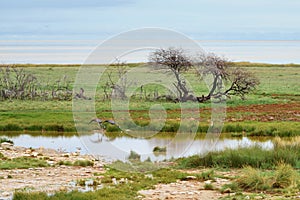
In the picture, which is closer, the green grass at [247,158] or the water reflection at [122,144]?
the green grass at [247,158]

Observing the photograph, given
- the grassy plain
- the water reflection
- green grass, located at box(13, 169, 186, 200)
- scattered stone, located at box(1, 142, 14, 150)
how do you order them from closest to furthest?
1. green grass, located at box(13, 169, 186, 200)
2. the water reflection
3. scattered stone, located at box(1, 142, 14, 150)
4. the grassy plain

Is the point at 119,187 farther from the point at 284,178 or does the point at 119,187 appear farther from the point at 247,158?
the point at 247,158

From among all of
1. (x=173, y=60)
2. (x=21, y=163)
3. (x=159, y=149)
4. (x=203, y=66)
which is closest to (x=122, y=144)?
(x=159, y=149)

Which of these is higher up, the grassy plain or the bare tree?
the bare tree

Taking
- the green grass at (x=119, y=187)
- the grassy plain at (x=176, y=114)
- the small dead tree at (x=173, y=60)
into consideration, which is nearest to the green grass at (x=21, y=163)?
the green grass at (x=119, y=187)

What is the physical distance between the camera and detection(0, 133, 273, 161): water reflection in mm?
20078

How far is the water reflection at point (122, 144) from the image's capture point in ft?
65.9

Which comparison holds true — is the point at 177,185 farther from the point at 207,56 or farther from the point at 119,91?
the point at 207,56

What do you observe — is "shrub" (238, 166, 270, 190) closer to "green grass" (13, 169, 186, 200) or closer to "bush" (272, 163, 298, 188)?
"bush" (272, 163, 298, 188)

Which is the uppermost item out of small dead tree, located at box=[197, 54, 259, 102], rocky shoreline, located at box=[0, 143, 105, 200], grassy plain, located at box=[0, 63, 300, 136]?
small dead tree, located at box=[197, 54, 259, 102]

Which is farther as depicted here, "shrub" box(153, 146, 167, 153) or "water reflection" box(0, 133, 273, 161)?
"shrub" box(153, 146, 167, 153)

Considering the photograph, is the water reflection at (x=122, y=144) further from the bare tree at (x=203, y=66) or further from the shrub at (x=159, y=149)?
the bare tree at (x=203, y=66)

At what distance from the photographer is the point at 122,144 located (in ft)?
73.8

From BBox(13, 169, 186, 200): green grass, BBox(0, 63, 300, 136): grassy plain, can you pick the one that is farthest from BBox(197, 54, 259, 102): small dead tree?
BBox(13, 169, 186, 200): green grass
